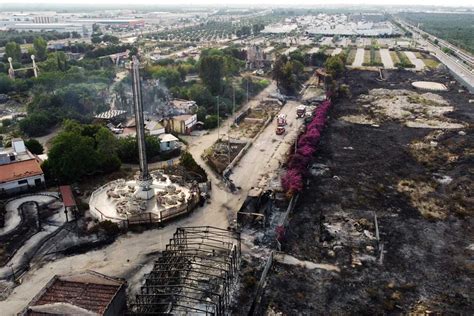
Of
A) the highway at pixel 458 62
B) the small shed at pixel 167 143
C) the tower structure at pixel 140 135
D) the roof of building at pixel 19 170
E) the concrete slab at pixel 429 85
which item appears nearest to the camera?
the tower structure at pixel 140 135

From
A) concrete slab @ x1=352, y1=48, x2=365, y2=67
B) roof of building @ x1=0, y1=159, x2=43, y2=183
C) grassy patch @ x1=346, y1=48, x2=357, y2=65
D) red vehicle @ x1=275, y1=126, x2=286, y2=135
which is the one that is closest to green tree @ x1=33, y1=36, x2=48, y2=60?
roof of building @ x1=0, y1=159, x2=43, y2=183

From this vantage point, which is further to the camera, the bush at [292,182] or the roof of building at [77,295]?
the bush at [292,182]

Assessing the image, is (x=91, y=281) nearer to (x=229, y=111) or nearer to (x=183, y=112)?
(x=183, y=112)

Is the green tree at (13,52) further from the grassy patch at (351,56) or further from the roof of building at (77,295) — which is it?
the roof of building at (77,295)

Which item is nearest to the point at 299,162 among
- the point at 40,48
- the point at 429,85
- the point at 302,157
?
the point at 302,157

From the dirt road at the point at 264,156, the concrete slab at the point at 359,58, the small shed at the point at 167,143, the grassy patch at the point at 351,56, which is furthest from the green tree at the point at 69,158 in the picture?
the grassy patch at the point at 351,56

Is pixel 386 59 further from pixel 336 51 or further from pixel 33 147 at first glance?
pixel 33 147
